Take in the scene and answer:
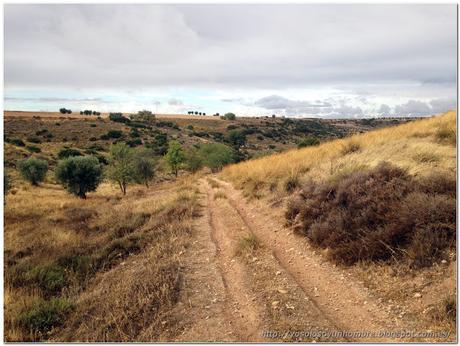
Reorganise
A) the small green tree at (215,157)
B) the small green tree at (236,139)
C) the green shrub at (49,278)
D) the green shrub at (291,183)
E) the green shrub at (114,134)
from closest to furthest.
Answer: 1. the green shrub at (49,278)
2. the green shrub at (291,183)
3. the small green tree at (215,157)
4. the green shrub at (114,134)
5. the small green tree at (236,139)

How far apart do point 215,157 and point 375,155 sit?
30749 millimetres

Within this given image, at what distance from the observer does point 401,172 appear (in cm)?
754

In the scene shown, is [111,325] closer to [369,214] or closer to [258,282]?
[258,282]

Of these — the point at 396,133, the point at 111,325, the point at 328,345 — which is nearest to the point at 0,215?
the point at 111,325

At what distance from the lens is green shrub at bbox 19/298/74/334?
17.9 feet

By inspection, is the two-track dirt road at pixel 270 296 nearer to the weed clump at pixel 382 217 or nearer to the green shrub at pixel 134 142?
the weed clump at pixel 382 217

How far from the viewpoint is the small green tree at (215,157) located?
40.6m

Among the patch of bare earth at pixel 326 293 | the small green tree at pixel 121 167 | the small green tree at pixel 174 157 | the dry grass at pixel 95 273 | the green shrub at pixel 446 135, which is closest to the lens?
the patch of bare earth at pixel 326 293

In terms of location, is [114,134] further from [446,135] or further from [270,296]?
[270,296]

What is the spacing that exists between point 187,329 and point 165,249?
338cm

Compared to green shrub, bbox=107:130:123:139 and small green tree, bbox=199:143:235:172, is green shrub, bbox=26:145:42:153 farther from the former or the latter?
small green tree, bbox=199:143:235:172

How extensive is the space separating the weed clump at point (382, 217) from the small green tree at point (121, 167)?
24621 millimetres

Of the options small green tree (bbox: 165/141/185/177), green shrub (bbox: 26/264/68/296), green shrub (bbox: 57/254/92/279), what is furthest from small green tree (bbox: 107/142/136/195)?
green shrub (bbox: 26/264/68/296)

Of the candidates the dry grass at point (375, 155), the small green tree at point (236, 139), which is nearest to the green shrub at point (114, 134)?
the small green tree at point (236, 139)
